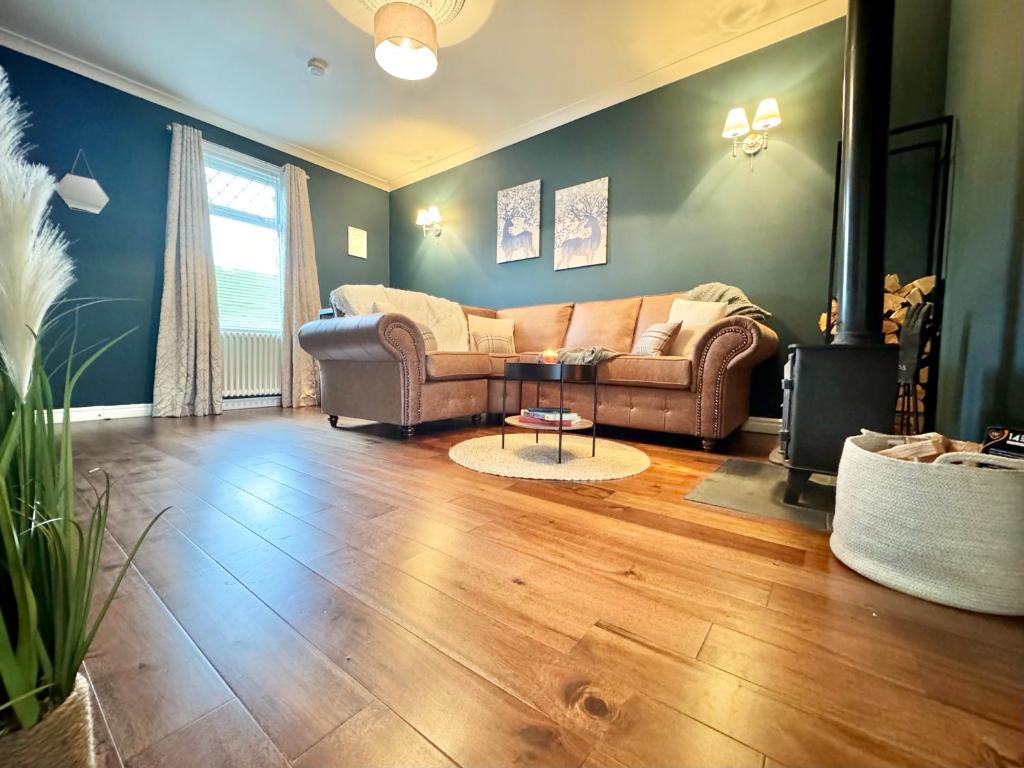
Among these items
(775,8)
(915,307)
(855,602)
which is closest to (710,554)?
(855,602)

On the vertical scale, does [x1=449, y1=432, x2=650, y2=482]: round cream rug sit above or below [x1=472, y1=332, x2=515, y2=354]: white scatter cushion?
below

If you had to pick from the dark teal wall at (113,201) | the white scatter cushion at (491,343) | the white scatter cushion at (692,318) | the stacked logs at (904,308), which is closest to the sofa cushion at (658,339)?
the white scatter cushion at (692,318)

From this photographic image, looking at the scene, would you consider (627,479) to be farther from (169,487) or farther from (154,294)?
(154,294)

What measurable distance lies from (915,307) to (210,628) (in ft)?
9.42

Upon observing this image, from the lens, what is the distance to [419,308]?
3.06 m

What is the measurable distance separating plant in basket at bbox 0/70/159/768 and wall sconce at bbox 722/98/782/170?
3.21m

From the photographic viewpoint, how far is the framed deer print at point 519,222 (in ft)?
12.0

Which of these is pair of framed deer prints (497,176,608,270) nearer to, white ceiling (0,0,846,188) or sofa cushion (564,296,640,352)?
sofa cushion (564,296,640,352)

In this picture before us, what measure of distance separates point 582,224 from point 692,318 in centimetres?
135

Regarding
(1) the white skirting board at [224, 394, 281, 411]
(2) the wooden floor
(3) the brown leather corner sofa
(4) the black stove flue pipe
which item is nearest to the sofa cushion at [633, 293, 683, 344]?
(3) the brown leather corner sofa

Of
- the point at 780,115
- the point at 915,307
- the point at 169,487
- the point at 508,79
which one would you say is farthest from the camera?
the point at 508,79

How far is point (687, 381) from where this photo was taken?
6.90ft

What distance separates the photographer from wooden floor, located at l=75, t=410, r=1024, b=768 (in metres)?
0.50

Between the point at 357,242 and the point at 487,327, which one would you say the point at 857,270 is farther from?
the point at 357,242
